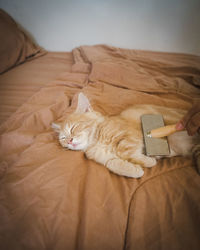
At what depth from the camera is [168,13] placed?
1.65 metres

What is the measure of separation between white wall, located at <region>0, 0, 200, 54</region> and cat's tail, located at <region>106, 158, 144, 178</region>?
1.64m

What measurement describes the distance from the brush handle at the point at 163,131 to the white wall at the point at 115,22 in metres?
1.46

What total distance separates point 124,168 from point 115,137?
0.25 metres

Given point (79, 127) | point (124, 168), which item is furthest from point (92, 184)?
point (79, 127)

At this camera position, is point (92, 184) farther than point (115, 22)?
No

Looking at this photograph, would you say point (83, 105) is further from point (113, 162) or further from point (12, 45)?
point (12, 45)

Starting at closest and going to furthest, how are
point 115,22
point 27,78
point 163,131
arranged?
point 163,131 < point 27,78 < point 115,22

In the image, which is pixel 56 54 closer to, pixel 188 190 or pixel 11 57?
pixel 11 57

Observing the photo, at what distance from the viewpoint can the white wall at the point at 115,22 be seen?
165 cm

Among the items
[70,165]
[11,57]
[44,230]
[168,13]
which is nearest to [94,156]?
[70,165]

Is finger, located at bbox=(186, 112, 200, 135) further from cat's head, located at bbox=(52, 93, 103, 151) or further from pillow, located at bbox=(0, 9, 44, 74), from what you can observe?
pillow, located at bbox=(0, 9, 44, 74)

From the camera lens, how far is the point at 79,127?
3.65 feet

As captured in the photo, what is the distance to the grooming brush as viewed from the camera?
0.88 meters

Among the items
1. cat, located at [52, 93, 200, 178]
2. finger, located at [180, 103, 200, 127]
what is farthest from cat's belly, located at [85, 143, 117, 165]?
finger, located at [180, 103, 200, 127]
